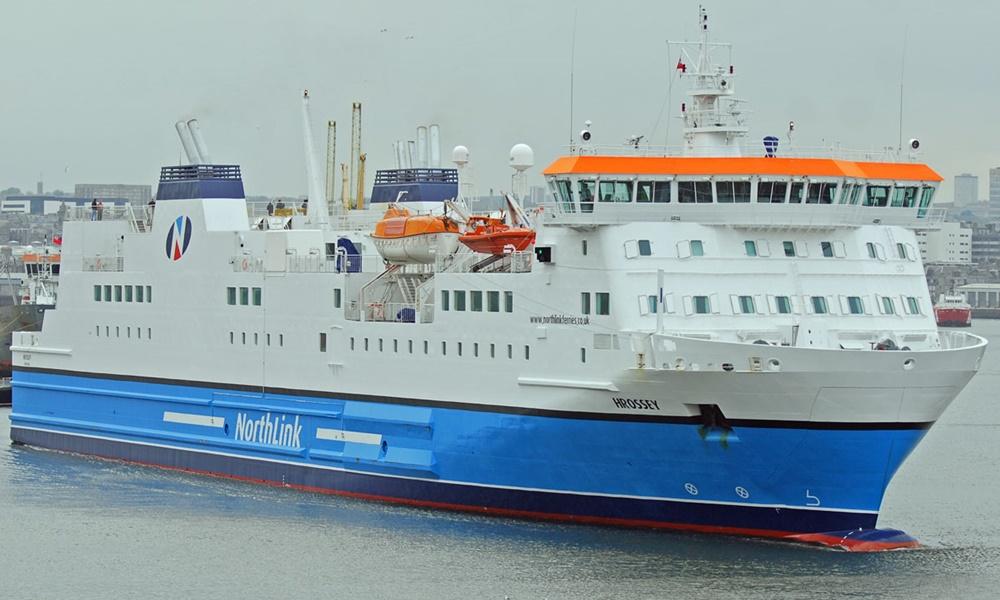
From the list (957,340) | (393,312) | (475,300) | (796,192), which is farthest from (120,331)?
(957,340)

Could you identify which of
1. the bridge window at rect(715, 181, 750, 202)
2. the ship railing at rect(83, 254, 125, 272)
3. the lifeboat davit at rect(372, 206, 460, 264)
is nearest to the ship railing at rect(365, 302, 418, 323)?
the lifeboat davit at rect(372, 206, 460, 264)

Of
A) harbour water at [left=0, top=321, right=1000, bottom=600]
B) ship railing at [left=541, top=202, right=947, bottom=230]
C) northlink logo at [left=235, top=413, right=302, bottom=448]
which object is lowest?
harbour water at [left=0, top=321, right=1000, bottom=600]

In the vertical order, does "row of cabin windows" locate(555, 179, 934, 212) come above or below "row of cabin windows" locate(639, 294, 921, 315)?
above

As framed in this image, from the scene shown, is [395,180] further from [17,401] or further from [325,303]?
[17,401]

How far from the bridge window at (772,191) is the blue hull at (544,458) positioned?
3986 mm

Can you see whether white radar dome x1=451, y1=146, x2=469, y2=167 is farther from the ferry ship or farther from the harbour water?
the harbour water

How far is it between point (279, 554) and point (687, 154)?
9.93m

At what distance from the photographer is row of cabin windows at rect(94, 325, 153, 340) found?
3747 centimetres

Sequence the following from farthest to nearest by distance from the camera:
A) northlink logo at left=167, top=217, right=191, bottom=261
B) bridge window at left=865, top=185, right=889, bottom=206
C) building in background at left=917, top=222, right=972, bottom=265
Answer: building in background at left=917, top=222, right=972, bottom=265
northlink logo at left=167, top=217, right=191, bottom=261
bridge window at left=865, top=185, right=889, bottom=206

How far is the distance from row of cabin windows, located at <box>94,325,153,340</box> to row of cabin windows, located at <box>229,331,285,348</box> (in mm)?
2878

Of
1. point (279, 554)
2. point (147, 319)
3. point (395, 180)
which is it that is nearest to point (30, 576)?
point (279, 554)

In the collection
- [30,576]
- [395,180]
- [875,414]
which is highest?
[395,180]

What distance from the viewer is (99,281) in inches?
1529

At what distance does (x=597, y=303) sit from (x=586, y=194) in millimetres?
1868
